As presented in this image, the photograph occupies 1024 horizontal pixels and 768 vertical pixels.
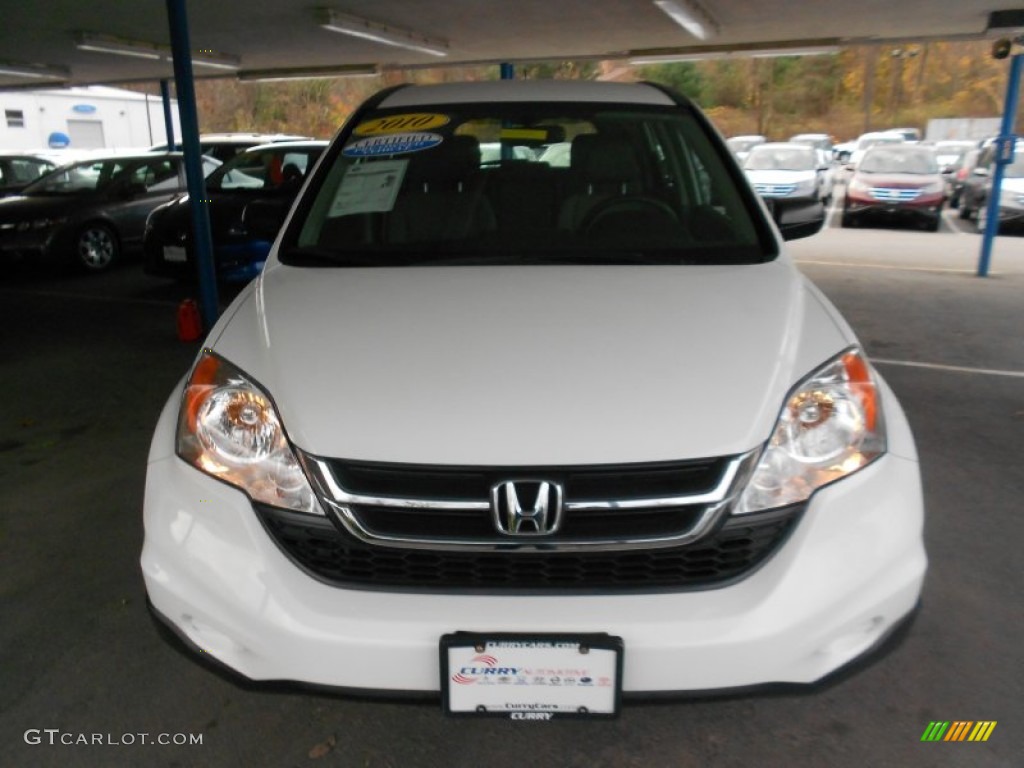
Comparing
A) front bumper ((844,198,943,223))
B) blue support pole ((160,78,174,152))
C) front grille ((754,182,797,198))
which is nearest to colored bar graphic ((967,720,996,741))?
front bumper ((844,198,943,223))

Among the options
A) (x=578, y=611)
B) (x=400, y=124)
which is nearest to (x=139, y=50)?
(x=400, y=124)

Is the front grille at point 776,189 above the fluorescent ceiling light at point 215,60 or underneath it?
underneath

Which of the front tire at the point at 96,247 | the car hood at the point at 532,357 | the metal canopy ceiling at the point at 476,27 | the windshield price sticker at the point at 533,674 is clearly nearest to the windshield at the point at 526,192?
the car hood at the point at 532,357

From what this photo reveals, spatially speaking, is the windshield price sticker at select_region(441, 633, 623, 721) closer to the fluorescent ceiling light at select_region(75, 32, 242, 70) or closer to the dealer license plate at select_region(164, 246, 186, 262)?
the dealer license plate at select_region(164, 246, 186, 262)

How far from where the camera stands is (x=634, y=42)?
1118 centimetres

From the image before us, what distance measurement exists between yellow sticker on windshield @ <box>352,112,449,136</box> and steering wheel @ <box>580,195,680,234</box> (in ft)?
2.05

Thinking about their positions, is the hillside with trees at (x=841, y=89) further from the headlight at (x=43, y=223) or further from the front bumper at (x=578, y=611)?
the front bumper at (x=578, y=611)

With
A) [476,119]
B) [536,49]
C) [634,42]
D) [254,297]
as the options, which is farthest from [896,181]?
[254,297]

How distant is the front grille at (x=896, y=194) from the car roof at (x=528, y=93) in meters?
12.0

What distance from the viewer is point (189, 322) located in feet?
20.3

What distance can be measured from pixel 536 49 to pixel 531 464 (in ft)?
37.5

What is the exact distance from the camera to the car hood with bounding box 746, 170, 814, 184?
15.2 meters

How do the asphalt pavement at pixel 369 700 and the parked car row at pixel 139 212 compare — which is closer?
the asphalt pavement at pixel 369 700

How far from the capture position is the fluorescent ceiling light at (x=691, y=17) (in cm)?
842
